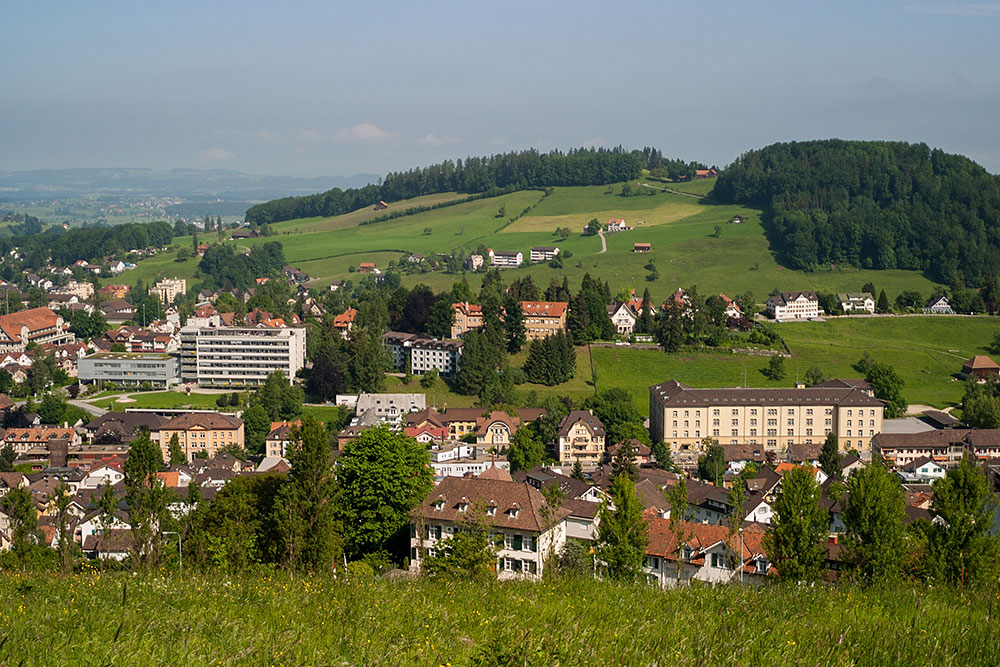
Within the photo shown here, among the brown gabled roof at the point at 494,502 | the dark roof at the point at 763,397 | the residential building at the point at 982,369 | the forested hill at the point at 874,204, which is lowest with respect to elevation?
the dark roof at the point at 763,397

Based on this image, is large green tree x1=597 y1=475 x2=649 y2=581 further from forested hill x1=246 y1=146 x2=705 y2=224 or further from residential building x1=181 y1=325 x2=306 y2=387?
forested hill x1=246 y1=146 x2=705 y2=224

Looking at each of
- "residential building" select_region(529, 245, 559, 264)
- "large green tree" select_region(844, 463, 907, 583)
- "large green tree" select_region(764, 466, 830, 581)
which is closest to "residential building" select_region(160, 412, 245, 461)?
"large green tree" select_region(764, 466, 830, 581)

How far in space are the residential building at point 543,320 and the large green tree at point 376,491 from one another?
156 feet

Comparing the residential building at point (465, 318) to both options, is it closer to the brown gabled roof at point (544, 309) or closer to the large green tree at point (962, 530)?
the brown gabled roof at point (544, 309)

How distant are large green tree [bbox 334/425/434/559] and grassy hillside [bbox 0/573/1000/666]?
13.6 m

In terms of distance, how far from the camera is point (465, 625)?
7.38 metres

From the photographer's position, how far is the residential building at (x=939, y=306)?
3268 inches

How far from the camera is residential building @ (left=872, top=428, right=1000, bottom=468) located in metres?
50.4

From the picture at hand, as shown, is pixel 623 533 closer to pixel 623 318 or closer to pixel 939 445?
pixel 939 445

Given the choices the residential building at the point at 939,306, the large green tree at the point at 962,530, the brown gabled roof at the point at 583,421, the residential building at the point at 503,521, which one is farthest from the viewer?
the residential building at the point at 939,306

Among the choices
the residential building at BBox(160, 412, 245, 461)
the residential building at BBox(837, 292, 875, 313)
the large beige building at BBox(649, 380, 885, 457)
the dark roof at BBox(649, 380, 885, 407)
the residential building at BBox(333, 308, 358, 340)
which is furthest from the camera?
the residential building at BBox(837, 292, 875, 313)

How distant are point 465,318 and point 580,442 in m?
23.8

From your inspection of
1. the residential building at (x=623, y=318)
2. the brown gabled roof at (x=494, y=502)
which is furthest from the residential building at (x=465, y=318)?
the brown gabled roof at (x=494, y=502)

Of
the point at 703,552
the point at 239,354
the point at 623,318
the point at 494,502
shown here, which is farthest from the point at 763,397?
the point at 494,502
